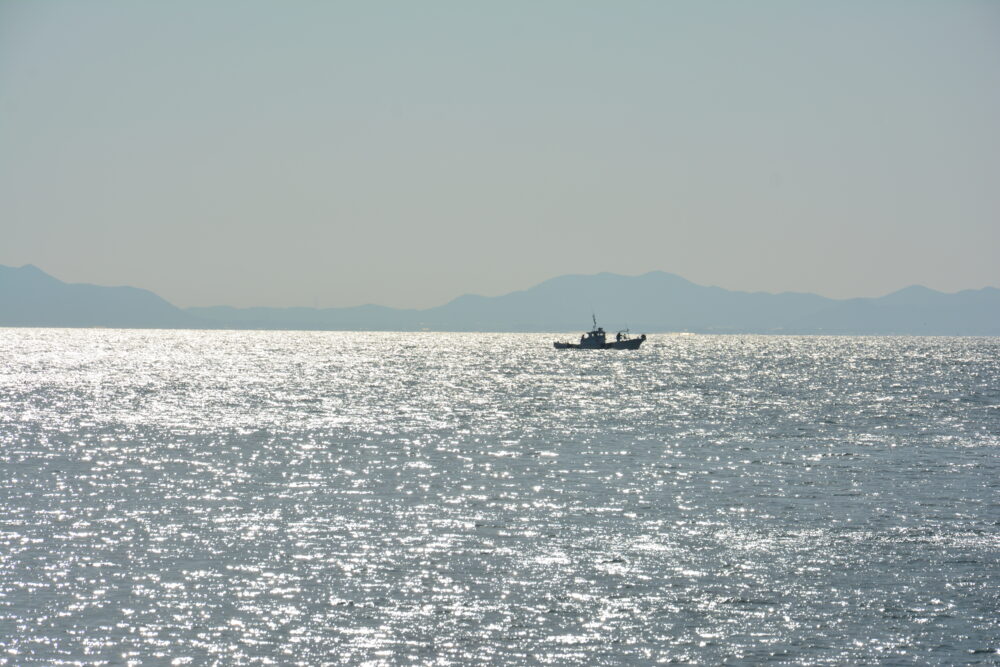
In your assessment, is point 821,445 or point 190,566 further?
point 821,445

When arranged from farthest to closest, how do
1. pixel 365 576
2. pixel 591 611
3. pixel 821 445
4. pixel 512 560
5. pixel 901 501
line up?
pixel 821 445
pixel 901 501
pixel 512 560
pixel 365 576
pixel 591 611

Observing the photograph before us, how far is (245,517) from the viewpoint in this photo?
144ft

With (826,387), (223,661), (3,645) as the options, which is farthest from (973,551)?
(826,387)

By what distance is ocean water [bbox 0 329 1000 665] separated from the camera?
90.3 feet

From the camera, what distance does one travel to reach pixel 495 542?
39250mm

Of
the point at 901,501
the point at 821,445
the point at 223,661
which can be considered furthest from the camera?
the point at 821,445

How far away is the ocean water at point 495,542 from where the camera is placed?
2752 cm

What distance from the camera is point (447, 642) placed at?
27.1 meters

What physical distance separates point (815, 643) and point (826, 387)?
416 feet

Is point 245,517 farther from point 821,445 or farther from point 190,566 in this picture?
point 821,445

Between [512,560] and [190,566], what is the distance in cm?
1147

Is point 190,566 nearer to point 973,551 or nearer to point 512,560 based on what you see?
point 512,560

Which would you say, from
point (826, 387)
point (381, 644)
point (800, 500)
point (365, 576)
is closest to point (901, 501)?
point (800, 500)

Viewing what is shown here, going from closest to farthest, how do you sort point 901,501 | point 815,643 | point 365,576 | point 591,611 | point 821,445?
point 815,643 → point 591,611 → point 365,576 → point 901,501 → point 821,445
